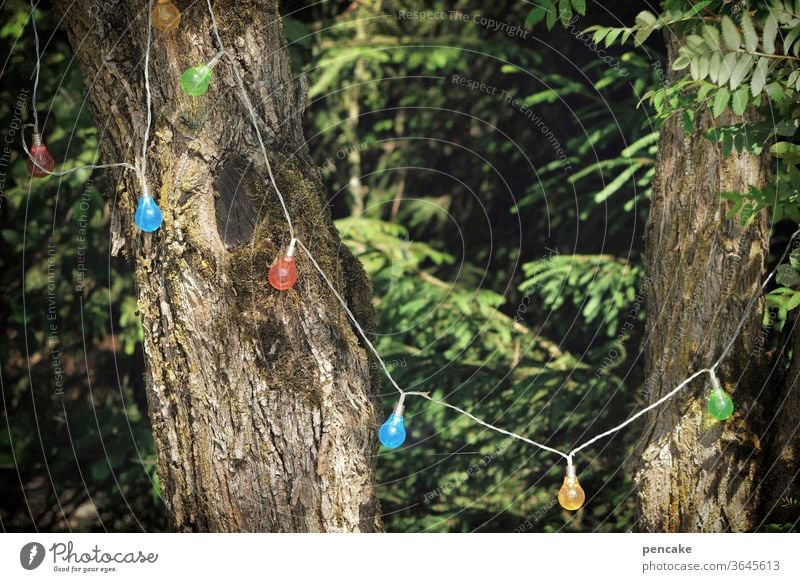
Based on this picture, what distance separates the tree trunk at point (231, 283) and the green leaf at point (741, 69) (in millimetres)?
671

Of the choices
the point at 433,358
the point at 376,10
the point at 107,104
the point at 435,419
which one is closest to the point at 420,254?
the point at 433,358

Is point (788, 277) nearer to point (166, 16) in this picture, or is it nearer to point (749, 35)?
point (749, 35)

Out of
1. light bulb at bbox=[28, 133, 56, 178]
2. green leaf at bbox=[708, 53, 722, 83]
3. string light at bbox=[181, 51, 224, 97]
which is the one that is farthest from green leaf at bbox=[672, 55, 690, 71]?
light bulb at bbox=[28, 133, 56, 178]

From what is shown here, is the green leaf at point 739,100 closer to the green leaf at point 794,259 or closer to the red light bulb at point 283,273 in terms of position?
the green leaf at point 794,259

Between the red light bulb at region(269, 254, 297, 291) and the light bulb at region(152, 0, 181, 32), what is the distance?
0.38 m

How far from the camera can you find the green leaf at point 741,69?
1305 millimetres

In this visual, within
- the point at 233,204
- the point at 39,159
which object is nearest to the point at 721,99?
the point at 233,204

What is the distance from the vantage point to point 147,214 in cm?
126

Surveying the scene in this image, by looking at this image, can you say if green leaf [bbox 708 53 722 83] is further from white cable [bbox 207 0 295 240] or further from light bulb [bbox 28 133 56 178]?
light bulb [bbox 28 133 56 178]

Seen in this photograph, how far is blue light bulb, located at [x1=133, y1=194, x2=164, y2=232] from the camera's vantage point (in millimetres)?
1254

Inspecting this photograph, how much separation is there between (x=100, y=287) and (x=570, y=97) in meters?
1.10

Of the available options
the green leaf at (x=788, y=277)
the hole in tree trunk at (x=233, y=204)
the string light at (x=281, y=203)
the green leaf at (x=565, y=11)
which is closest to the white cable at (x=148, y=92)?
the string light at (x=281, y=203)

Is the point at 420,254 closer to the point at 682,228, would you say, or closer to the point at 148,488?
the point at 682,228

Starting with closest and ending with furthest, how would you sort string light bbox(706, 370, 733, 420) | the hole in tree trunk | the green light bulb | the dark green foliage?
the green light bulb, the hole in tree trunk, string light bbox(706, 370, 733, 420), the dark green foliage
